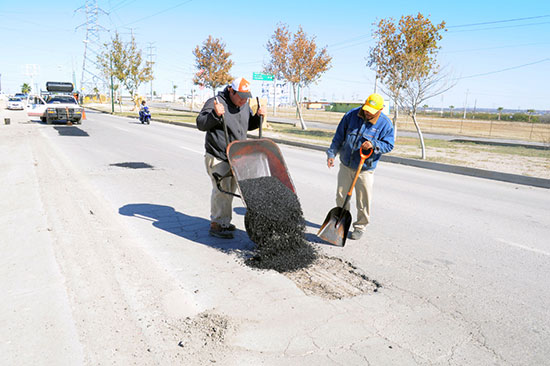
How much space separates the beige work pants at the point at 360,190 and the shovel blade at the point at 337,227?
5.9 inches

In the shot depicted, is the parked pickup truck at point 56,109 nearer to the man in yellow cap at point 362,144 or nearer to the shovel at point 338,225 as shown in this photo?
the man in yellow cap at point 362,144

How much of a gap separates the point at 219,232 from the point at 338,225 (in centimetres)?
143

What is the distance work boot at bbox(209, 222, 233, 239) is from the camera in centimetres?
487

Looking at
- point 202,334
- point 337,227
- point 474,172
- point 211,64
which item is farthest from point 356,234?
point 211,64

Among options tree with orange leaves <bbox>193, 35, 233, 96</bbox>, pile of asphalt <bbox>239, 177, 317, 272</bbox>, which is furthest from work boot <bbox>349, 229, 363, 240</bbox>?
tree with orange leaves <bbox>193, 35, 233, 96</bbox>

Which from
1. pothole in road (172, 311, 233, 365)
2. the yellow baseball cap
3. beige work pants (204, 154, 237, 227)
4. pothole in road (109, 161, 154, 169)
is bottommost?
pothole in road (172, 311, 233, 365)

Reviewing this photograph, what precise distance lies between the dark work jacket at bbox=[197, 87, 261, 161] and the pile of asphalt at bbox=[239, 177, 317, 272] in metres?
0.57

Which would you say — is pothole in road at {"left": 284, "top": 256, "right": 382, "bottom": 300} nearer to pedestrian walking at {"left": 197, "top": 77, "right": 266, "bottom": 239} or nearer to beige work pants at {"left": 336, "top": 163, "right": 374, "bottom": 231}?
beige work pants at {"left": 336, "top": 163, "right": 374, "bottom": 231}

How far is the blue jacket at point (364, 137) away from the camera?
479cm

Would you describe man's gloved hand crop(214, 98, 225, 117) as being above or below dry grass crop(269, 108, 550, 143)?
above

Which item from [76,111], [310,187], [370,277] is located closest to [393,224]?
[370,277]

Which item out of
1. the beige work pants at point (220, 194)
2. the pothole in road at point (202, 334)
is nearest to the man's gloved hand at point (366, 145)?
the beige work pants at point (220, 194)

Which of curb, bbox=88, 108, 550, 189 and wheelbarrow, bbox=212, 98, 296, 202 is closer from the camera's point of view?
wheelbarrow, bbox=212, 98, 296, 202

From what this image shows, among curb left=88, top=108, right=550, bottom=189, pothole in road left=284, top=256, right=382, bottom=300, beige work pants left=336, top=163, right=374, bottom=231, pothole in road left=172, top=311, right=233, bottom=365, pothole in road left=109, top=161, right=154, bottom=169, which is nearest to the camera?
pothole in road left=172, top=311, right=233, bottom=365
